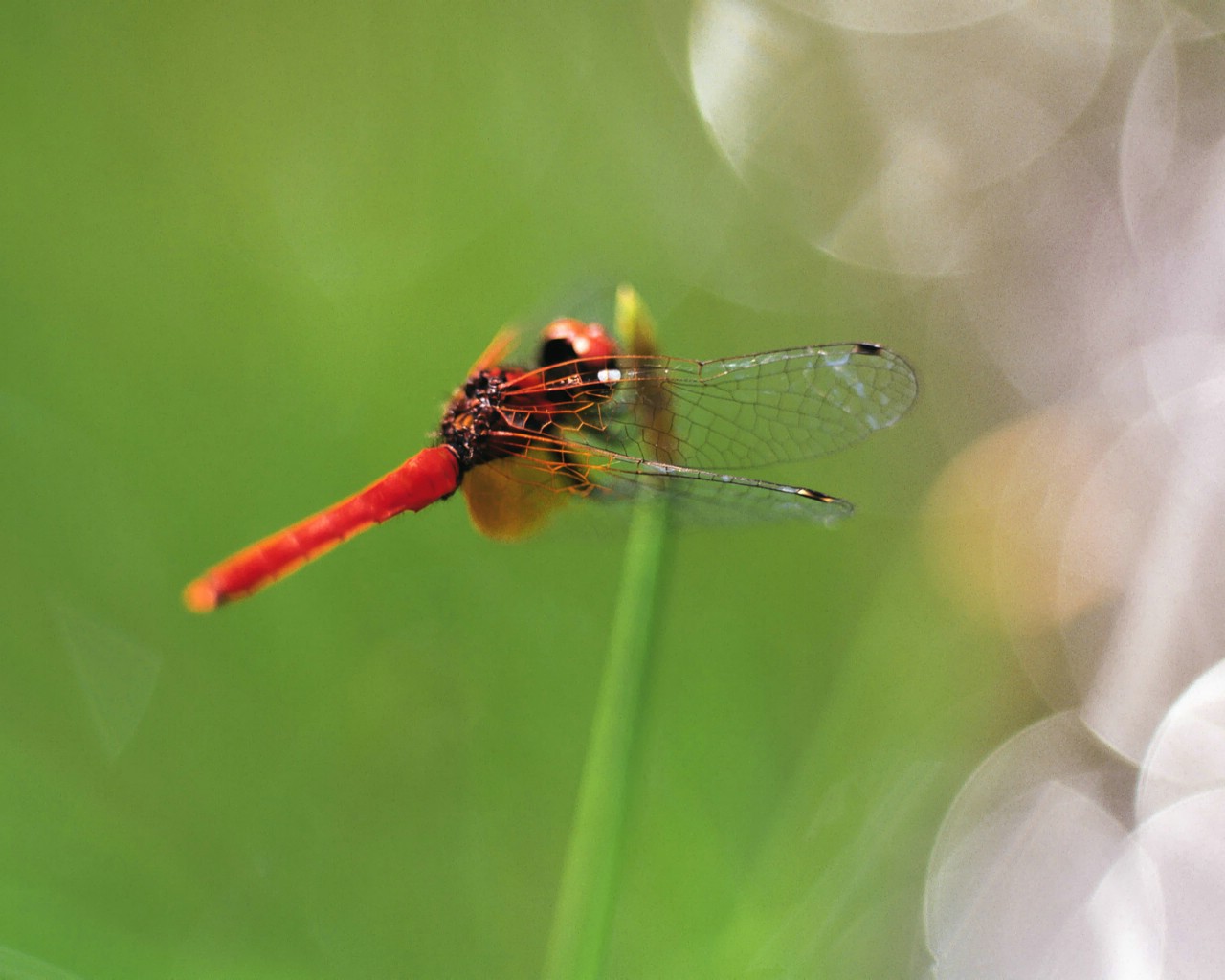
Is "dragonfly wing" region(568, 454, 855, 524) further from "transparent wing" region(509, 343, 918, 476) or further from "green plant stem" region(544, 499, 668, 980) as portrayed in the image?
"green plant stem" region(544, 499, 668, 980)

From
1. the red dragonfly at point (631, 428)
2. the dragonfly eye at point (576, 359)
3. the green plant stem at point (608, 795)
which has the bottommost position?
the green plant stem at point (608, 795)

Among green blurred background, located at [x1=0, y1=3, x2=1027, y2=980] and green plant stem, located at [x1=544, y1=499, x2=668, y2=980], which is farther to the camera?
green blurred background, located at [x1=0, y1=3, x2=1027, y2=980]

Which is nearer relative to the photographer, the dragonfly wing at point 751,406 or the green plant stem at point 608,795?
the green plant stem at point 608,795

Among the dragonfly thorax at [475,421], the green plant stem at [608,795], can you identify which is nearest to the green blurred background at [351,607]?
the green plant stem at [608,795]

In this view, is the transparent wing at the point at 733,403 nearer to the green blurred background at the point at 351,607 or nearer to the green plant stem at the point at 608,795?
the green blurred background at the point at 351,607

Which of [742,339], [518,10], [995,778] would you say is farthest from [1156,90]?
[995,778]

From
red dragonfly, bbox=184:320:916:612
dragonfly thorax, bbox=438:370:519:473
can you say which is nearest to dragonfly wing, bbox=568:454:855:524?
red dragonfly, bbox=184:320:916:612
